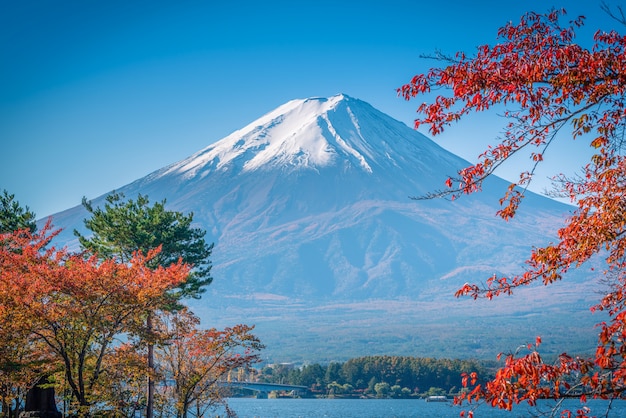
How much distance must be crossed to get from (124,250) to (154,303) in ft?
35.8

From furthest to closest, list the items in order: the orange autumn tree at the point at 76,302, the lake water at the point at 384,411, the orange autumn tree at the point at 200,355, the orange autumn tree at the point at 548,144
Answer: the lake water at the point at 384,411
the orange autumn tree at the point at 200,355
the orange autumn tree at the point at 76,302
the orange autumn tree at the point at 548,144

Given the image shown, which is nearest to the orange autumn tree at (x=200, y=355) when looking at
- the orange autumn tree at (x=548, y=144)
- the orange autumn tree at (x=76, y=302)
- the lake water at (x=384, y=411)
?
the orange autumn tree at (x=76, y=302)

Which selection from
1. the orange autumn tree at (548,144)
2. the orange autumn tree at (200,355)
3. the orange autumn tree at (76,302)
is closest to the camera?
the orange autumn tree at (548,144)

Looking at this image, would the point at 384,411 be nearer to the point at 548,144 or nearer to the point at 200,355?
the point at 200,355

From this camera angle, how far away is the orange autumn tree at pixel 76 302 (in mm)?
16438

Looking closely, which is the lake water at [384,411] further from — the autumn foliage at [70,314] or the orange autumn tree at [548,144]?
the orange autumn tree at [548,144]

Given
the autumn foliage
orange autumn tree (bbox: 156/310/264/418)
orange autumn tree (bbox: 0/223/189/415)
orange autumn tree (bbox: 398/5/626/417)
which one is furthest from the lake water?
orange autumn tree (bbox: 398/5/626/417)

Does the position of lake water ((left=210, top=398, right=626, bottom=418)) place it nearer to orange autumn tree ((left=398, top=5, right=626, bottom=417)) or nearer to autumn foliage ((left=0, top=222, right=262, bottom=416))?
autumn foliage ((left=0, top=222, right=262, bottom=416))

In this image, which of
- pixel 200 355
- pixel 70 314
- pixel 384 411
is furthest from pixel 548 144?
pixel 384 411

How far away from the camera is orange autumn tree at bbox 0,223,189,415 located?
16.4 metres

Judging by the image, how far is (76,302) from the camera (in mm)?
17297

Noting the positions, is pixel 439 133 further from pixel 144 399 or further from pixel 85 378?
pixel 144 399

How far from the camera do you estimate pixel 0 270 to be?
1844 cm

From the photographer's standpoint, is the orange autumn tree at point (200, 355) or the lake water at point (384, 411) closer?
the orange autumn tree at point (200, 355)
